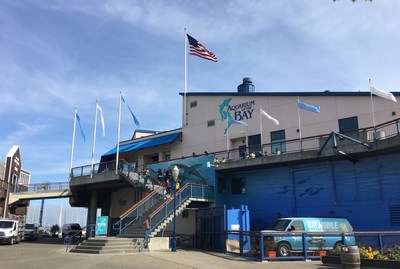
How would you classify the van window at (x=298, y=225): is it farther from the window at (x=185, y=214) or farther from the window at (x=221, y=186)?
the window at (x=185, y=214)

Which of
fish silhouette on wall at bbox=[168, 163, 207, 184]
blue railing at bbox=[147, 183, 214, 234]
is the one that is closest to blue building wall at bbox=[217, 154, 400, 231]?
fish silhouette on wall at bbox=[168, 163, 207, 184]

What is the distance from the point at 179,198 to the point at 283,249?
9608mm

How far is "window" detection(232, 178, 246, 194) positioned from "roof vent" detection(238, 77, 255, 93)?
11813mm

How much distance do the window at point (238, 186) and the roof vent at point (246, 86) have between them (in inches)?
465

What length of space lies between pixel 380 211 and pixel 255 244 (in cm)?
973

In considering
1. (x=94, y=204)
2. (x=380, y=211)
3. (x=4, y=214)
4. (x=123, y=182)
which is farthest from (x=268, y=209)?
(x=4, y=214)

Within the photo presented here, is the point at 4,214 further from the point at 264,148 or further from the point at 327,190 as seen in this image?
the point at 327,190

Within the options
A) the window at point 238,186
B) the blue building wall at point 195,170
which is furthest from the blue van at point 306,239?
the blue building wall at point 195,170

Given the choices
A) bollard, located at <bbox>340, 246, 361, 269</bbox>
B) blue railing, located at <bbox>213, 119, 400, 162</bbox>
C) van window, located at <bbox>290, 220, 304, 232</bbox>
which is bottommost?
bollard, located at <bbox>340, 246, 361, 269</bbox>

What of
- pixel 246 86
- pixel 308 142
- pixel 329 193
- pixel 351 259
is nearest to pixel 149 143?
pixel 246 86

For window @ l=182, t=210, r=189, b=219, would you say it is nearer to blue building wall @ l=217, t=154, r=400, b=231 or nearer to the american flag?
blue building wall @ l=217, t=154, r=400, b=231

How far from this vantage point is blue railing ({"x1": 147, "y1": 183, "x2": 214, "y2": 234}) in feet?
75.4

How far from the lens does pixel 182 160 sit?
3231cm

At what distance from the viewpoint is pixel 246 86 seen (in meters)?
38.9
